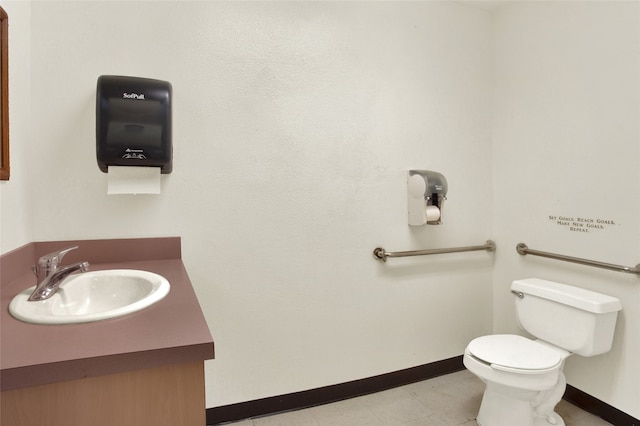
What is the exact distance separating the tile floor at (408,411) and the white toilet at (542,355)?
16 cm

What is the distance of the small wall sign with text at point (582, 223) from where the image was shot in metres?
1.90

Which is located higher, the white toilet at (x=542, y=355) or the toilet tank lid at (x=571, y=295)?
the toilet tank lid at (x=571, y=295)

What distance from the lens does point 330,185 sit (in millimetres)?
2049

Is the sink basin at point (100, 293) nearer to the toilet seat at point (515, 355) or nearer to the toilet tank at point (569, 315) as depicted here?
the toilet seat at point (515, 355)

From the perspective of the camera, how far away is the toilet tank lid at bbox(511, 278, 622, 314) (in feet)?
5.72

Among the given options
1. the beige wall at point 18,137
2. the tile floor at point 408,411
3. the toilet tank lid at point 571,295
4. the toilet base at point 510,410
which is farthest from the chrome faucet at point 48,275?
the toilet tank lid at point 571,295

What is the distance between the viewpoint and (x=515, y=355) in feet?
5.66

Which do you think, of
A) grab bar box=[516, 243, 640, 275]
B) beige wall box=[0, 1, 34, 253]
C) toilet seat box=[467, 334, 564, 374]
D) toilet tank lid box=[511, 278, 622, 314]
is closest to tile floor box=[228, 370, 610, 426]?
toilet seat box=[467, 334, 564, 374]

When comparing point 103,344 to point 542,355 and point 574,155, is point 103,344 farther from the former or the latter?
point 574,155

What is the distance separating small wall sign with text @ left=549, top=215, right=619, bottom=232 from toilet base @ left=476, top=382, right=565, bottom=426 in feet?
3.06

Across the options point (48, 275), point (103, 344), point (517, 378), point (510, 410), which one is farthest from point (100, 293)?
point (510, 410)

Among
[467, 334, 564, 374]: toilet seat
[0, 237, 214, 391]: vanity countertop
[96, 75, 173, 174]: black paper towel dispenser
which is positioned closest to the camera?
[0, 237, 214, 391]: vanity countertop

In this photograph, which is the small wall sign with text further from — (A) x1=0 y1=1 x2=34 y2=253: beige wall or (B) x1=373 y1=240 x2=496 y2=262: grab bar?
(A) x1=0 y1=1 x2=34 y2=253: beige wall

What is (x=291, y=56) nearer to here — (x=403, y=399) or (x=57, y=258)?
(x=57, y=258)
